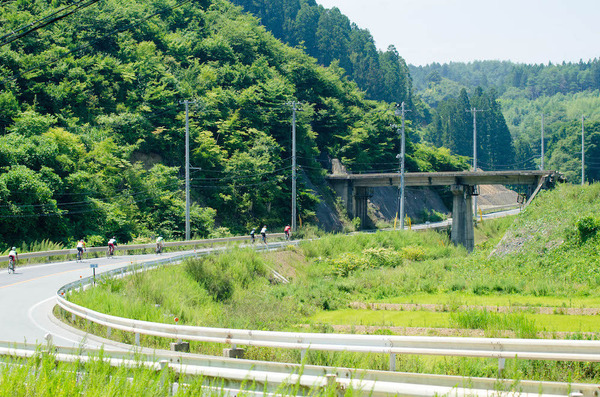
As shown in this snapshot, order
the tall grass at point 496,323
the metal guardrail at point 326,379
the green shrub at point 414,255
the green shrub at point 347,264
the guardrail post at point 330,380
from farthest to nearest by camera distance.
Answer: the green shrub at point 414,255
the green shrub at point 347,264
the tall grass at point 496,323
the guardrail post at point 330,380
the metal guardrail at point 326,379

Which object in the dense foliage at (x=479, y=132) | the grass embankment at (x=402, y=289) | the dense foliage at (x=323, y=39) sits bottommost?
the grass embankment at (x=402, y=289)

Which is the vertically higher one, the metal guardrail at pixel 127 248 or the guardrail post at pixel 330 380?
the guardrail post at pixel 330 380

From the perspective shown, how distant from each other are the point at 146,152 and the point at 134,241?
49.0ft

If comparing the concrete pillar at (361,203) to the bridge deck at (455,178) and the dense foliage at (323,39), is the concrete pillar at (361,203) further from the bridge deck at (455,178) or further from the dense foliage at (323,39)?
the dense foliage at (323,39)

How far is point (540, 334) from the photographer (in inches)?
593

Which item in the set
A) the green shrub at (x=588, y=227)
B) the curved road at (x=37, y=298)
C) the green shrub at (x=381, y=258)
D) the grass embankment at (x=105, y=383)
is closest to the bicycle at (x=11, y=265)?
the curved road at (x=37, y=298)

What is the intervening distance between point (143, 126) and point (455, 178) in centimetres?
3419

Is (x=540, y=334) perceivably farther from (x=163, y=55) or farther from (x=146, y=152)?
(x=163, y=55)

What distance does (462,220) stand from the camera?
217 feet

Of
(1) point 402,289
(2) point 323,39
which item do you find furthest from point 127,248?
(2) point 323,39

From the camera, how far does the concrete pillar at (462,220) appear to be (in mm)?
66000

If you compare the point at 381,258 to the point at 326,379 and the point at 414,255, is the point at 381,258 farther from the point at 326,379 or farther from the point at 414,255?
the point at 326,379

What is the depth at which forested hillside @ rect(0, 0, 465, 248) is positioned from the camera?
4641 centimetres

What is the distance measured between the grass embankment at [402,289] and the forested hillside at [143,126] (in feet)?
53.2
